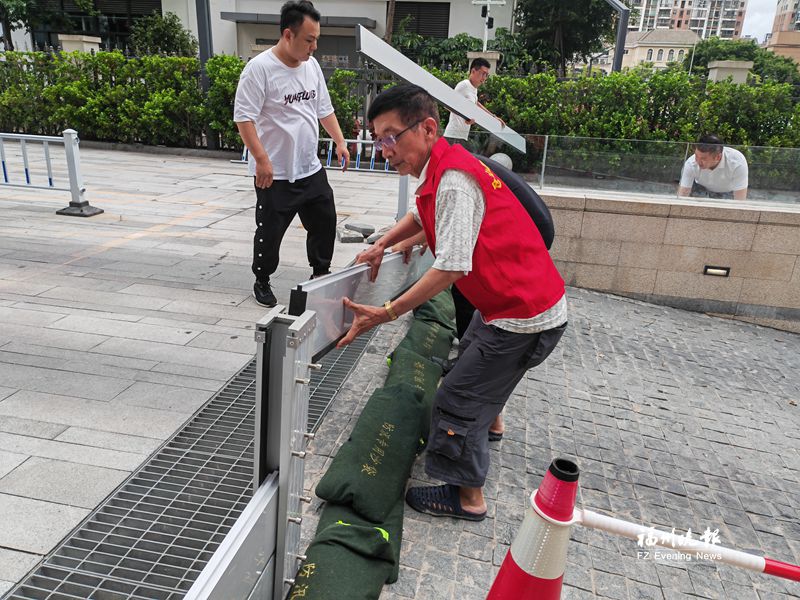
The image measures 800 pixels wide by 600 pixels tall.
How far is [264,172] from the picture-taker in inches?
161

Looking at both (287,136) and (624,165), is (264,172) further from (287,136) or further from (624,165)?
(624,165)

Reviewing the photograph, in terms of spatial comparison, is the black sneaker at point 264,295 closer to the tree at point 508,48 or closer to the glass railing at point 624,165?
the glass railing at point 624,165

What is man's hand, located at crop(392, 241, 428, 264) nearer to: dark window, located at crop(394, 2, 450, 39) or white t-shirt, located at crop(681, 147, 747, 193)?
white t-shirt, located at crop(681, 147, 747, 193)

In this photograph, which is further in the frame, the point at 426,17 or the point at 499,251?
the point at 426,17

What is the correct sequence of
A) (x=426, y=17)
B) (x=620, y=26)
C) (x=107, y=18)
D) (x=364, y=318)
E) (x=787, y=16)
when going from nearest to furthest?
(x=364, y=318) < (x=620, y=26) < (x=426, y=17) < (x=107, y=18) < (x=787, y=16)

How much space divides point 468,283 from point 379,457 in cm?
90

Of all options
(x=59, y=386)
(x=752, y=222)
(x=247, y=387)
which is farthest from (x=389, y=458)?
(x=752, y=222)

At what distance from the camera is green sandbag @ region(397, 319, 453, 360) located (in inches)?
153

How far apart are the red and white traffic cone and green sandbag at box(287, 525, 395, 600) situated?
480 millimetres

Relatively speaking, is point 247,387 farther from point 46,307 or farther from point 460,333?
point 46,307

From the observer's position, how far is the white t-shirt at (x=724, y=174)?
609 centimetres

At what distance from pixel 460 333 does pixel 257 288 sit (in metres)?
1.70

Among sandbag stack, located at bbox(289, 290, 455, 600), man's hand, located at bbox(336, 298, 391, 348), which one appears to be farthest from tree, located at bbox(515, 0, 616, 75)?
man's hand, located at bbox(336, 298, 391, 348)

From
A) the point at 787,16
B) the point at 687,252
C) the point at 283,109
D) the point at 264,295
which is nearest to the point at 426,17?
the point at 687,252
